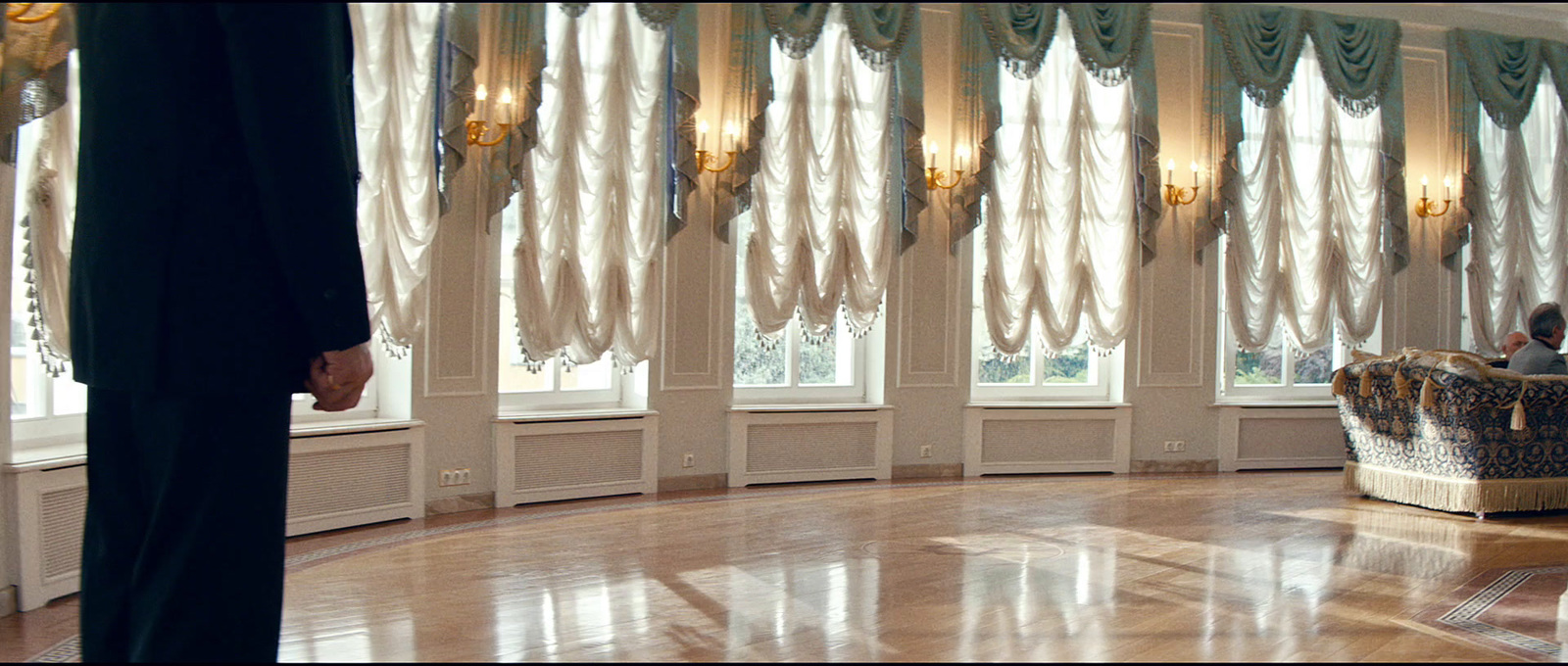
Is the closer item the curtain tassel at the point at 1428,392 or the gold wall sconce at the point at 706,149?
the curtain tassel at the point at 1428,392

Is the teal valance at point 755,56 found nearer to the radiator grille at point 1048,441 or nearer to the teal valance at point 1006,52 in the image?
the teal valance at point 1006,52

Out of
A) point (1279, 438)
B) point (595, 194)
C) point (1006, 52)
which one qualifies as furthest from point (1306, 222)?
point (595, 194)

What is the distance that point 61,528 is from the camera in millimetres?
4062

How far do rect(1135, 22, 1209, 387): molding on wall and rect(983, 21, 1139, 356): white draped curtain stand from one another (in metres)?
0.30

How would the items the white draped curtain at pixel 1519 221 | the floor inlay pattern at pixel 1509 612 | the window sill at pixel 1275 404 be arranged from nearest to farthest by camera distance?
the floor inlay pattern at pixel 1509 612 → the window sill at pixel 1275 404 → the white draped curtain at pixel 1519 221

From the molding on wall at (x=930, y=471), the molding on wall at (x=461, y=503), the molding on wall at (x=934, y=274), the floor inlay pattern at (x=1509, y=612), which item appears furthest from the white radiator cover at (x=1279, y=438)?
the molding on wall at (x=461, y=503)

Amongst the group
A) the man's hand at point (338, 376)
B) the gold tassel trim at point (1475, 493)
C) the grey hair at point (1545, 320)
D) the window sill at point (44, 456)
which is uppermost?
the grey hair at point (1545, 320)

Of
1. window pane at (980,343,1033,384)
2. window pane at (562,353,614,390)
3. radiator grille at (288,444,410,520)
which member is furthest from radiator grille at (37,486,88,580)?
window pane at (980,343,1033,384)

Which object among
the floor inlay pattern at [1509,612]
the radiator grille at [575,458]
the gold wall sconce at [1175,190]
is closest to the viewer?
the floor inlay pattern at [1509,612]

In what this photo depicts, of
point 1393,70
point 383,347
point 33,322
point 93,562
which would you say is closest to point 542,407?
point 383,347

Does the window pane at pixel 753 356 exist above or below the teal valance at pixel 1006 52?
below

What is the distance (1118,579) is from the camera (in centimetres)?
438

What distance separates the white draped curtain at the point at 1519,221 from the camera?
8.40m

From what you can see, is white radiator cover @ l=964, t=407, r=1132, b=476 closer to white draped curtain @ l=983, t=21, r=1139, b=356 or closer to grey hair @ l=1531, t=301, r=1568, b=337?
white draped curtain @ l=983, t=21, r=1139, b=356
